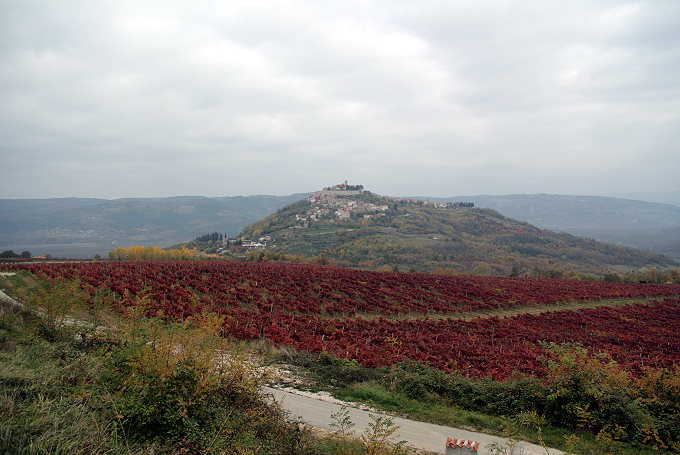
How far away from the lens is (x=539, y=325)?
29.0 metres

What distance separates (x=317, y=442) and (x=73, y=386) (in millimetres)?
4877

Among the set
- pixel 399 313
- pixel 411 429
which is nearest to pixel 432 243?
Answer: pixel 399 313

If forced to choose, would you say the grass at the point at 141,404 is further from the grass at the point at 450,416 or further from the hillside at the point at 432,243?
the hillside at the point at 432,243

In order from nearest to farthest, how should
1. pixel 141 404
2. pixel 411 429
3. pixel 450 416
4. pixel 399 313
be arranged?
pixel 141 404
pixel 411 429
pixel 450 416
pixel 399 313

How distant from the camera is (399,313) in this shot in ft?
103

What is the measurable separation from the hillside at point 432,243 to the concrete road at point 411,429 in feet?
251

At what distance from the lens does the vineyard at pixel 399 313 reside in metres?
18.8

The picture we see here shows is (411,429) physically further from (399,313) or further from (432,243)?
(432,243)

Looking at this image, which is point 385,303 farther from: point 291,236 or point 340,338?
point 291,236

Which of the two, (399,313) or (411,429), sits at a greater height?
(411,429)

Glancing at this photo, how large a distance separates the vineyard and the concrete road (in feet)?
14.7

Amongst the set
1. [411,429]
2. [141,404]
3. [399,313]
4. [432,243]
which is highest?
[141,404]

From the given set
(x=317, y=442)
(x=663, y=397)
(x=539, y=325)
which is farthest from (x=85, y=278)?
(x=539, y=325)

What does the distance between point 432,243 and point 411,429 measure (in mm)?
129957
